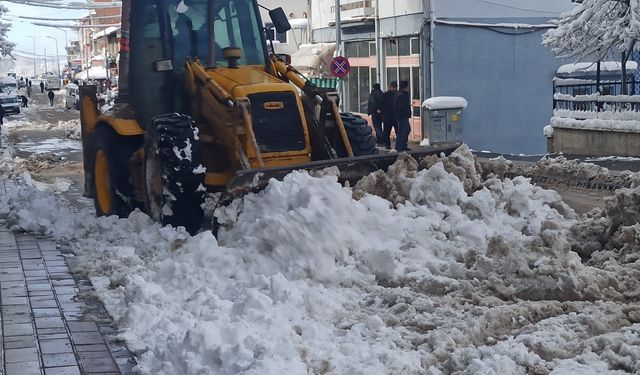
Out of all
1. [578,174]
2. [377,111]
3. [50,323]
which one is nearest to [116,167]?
[50,323]

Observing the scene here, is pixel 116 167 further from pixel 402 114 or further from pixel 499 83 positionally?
pixel 499 83

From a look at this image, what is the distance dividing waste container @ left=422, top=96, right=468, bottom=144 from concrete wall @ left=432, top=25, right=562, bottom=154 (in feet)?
14.2

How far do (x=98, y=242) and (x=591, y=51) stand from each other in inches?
500

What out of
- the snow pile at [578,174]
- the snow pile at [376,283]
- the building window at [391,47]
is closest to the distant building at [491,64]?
the building window at [391,47]

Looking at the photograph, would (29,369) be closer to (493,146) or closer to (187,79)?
(187,79)

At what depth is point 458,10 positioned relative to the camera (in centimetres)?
2791

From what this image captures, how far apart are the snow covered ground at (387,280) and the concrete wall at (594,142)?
29.0ft

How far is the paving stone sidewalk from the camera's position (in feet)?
21.6

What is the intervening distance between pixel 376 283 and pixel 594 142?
42.3 feet

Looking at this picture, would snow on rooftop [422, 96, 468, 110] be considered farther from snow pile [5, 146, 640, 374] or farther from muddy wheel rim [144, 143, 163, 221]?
muddy wheel rim [144, 143, 163, 221]

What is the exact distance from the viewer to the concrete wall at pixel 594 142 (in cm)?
1886

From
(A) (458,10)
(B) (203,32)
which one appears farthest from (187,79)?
(A) (458,10)

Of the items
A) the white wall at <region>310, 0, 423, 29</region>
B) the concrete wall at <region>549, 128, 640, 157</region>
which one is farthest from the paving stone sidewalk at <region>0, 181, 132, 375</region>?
the white wall at <region>310, 0, 423, 29</region>

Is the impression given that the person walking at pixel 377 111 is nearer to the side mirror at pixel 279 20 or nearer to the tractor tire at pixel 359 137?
the side mirror at pixel 279 20
